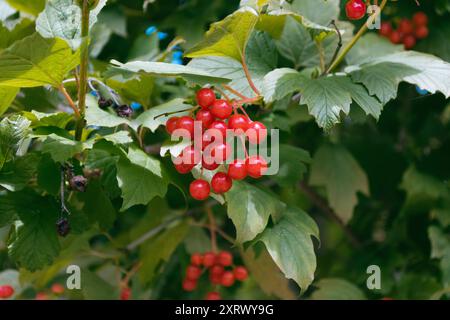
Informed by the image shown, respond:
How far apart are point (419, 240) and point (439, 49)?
1.52 ft

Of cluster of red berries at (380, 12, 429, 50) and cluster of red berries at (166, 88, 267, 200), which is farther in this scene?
cluster of red berries at (380, 12, 429, 50)

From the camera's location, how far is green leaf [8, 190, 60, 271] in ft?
3.44

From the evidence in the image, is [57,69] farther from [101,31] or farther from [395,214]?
[395,214]

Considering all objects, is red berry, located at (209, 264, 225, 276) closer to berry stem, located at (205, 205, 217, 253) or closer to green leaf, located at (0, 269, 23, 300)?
berry stem, located at (205, 205, 217, 253)

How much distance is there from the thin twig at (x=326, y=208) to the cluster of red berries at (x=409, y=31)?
17.4 inches

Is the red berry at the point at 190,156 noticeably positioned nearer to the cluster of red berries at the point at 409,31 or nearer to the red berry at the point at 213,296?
the red berry at the point at 213,296

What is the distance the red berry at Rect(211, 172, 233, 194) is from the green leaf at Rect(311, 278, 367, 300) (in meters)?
0.51

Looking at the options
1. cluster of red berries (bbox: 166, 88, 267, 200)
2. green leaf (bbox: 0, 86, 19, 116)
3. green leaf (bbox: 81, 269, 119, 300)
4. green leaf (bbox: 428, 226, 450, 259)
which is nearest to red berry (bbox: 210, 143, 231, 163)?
cluster of red berries (bbox: 166, 88, 267, 200)

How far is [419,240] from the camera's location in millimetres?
1501

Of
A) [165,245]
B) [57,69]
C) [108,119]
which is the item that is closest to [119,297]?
[165,245]

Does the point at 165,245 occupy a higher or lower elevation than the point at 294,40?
lower

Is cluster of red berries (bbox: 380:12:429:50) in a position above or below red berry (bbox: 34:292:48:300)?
above

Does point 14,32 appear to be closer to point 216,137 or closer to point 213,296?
point 216,137

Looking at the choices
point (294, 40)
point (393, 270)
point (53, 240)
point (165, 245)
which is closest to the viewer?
point (53, 240)
